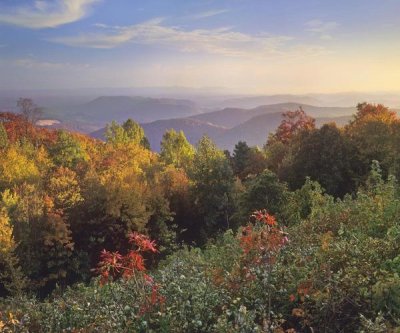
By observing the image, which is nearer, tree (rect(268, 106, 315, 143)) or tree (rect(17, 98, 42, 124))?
tree (rect(268, 106, 315, 143))

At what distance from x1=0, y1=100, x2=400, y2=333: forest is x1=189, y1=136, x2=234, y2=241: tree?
0.12m

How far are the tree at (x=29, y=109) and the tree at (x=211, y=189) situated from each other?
43843 mm

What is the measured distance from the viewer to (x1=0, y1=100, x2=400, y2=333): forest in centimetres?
721

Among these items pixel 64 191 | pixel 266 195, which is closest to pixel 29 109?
pixel 64 191

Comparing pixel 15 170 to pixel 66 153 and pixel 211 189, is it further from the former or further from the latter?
pixel 211 189

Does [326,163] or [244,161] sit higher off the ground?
[326,163]

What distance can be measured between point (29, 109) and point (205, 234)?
161 ft

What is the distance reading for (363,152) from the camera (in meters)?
35.6

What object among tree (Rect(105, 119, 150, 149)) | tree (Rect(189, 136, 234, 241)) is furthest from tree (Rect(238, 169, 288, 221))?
tree (Rect(105, 119, 150, 149))

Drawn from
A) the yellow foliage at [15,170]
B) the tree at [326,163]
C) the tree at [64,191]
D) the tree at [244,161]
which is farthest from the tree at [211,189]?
the yellow foliage at [15,170]

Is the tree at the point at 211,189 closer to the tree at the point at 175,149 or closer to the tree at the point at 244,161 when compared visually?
the tree at the point at 244,161

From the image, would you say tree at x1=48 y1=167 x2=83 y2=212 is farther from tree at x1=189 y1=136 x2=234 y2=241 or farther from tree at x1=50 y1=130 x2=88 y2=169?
tree at x1=50 y1=130 x2=88 y2=169

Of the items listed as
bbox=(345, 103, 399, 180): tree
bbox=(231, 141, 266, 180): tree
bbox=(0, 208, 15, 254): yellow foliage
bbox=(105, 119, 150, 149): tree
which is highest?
bbox=(345, 103, 399, 180): tree

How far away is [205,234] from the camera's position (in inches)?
1443
